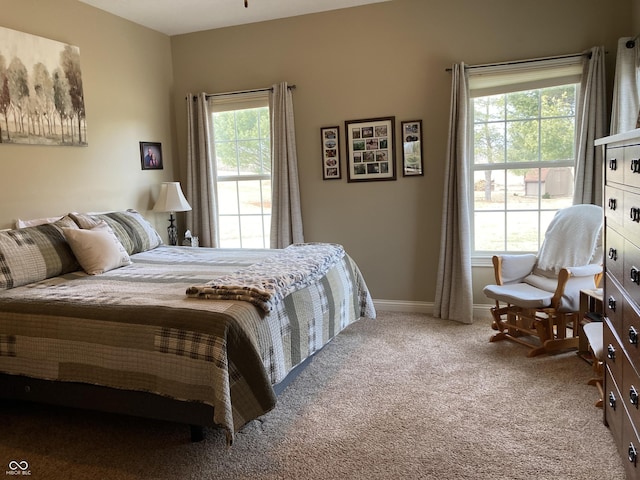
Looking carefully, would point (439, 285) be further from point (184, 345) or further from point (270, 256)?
point (184, 345)

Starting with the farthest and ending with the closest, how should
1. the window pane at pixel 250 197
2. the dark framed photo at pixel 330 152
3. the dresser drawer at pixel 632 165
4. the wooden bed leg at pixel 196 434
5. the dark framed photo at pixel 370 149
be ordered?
the window pane at pixel 250 197 → the dark framed photo at pixel 330 152 → the dark framed photo at pixel 370 149 → the wooden bed leg at pixel 196 434 → the dresser drawer at pixel 632 165

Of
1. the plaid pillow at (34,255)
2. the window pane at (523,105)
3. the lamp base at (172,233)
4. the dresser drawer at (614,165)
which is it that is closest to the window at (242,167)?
the lamp base at (172,233)

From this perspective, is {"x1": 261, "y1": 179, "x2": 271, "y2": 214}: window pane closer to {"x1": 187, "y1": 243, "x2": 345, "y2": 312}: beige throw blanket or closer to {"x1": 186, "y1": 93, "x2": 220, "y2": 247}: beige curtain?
{"x1": 186, "y1": 93, "x2": 220, "y2": 247}: beige curtain

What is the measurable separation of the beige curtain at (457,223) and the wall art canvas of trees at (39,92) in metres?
2.90

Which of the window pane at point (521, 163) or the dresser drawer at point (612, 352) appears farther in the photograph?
→ the window pane at point (521, 163)

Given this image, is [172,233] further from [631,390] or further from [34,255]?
[631,390]

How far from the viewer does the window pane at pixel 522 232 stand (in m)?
4.02

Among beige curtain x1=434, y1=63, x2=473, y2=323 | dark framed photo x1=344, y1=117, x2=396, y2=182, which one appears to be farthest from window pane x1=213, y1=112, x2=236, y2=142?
beige curtain x1=434, y1=63, x2=473, y2=323

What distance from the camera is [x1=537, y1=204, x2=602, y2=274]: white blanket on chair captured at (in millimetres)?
3369

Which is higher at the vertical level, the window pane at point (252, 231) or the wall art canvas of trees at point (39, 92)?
the wall art canvas of trees at point (39, 92)

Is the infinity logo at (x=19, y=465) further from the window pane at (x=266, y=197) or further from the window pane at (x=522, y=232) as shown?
the window pane at (x=522, y=232)

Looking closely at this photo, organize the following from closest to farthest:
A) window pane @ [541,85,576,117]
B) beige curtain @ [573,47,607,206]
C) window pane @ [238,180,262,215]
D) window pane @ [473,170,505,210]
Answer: beige curtain @ [573,47,607,206] < window pane @ [541,85,576,117] < window pane @ [473,170,505,210] < window pane @ [238,180,262,215]

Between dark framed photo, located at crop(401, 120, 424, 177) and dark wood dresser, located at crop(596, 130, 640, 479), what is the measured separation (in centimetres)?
204

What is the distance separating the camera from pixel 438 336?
3.69 metres
